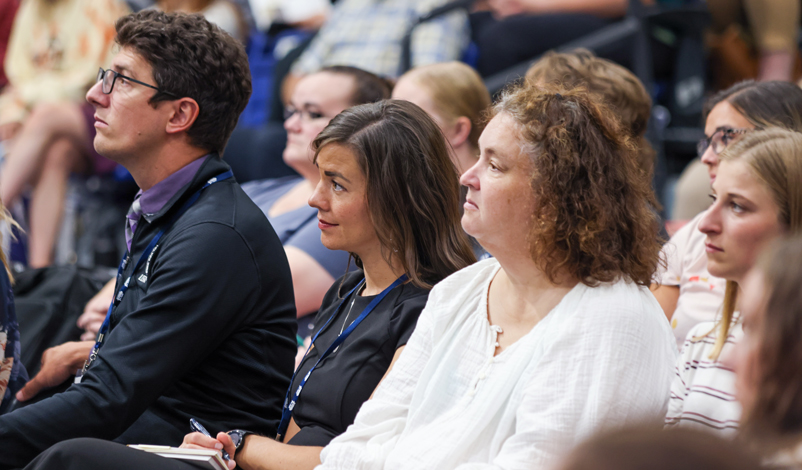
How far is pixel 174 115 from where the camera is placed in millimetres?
2041

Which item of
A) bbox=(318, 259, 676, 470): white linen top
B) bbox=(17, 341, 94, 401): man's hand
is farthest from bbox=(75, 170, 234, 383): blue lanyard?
bbox=(318, 259, 676, 470): white linen top

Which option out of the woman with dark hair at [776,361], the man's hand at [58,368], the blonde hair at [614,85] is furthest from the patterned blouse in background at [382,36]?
the woman with dark hair at [776,361]

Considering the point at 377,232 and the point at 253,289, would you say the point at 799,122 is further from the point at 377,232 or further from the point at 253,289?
the point at 253,289

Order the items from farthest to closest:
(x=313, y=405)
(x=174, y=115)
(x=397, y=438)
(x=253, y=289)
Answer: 1. (x=174, y=115)
2. (x=253, y=289)
3. (x=313, y=405)
4. (x=397, y=438)

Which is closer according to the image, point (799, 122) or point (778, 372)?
point (778, 372)

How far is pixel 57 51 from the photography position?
4160 mm

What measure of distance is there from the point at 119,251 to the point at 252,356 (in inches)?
103

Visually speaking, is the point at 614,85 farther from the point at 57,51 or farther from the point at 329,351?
the point at 57,51

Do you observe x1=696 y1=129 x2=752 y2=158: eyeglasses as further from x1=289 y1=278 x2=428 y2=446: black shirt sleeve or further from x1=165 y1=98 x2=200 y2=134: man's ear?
x1=165 y1=98 x2=200 y2=134: man's ear

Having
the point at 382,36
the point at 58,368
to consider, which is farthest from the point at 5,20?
the point at 58,368

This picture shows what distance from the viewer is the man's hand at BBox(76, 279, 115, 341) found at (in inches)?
98.7

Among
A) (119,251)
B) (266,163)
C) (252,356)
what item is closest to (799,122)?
(252,356)

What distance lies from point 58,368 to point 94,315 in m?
0.48

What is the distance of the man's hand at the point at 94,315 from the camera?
2.51m
